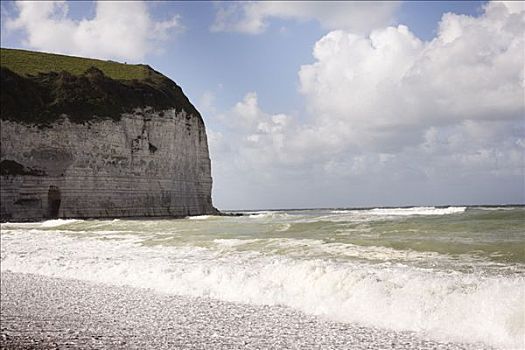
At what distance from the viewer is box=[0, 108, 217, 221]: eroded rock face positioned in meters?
41.0

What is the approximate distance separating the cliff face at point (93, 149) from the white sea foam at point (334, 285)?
29.0 metres

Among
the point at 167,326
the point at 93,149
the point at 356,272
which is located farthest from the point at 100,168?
the point at 167,326

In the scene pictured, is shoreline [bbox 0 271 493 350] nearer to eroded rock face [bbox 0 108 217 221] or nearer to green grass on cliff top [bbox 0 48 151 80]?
eroded rock face [bbox 0 108 217 221]

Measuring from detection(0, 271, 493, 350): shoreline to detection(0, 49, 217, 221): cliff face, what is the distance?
111 feet

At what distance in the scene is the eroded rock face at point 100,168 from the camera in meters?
41.0

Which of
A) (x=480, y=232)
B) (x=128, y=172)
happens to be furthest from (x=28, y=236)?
(x=128, y=172)

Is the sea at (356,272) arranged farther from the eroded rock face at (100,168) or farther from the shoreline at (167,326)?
the eroded rock face at (100,168)

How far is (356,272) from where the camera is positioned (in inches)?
346

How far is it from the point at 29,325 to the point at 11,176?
3631 centimetres

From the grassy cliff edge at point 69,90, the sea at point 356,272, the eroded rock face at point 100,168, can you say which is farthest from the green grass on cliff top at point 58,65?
the sea at point 356,272

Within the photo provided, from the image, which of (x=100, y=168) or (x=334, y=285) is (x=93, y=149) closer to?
(x=100, y=168)

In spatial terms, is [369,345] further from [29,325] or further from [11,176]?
[11,176]

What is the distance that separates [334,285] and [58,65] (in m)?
52.0

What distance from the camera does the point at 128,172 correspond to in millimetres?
46312
